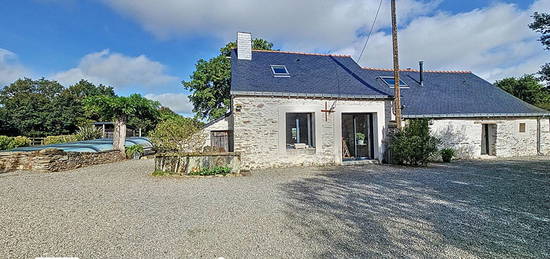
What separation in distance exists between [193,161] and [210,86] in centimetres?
1471

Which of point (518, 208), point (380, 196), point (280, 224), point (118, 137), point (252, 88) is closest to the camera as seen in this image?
point (280, 224)

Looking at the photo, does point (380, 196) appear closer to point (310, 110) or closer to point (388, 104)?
point (310, 110)

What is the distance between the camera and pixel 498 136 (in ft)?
40.7

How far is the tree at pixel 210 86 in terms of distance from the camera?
69.6ft

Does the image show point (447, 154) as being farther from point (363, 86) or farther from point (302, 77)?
point (302, 77)

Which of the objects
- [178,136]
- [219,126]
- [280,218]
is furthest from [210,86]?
[280,218]

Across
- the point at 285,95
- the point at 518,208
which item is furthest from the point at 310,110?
the point at 518,208

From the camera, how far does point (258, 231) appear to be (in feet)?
11.8

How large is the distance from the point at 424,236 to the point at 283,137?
275 inches

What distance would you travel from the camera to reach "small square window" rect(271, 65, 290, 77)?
461 inches

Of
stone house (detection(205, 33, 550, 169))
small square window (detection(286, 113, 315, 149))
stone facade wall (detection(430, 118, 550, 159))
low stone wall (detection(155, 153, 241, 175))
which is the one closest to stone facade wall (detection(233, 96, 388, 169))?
stone house (detection(205, 33, 550, 169))

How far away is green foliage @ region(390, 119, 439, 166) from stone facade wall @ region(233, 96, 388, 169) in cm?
115

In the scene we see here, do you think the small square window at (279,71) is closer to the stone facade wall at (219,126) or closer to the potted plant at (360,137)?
the stone facade wall at (219,126)

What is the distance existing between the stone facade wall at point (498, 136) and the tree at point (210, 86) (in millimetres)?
15156
